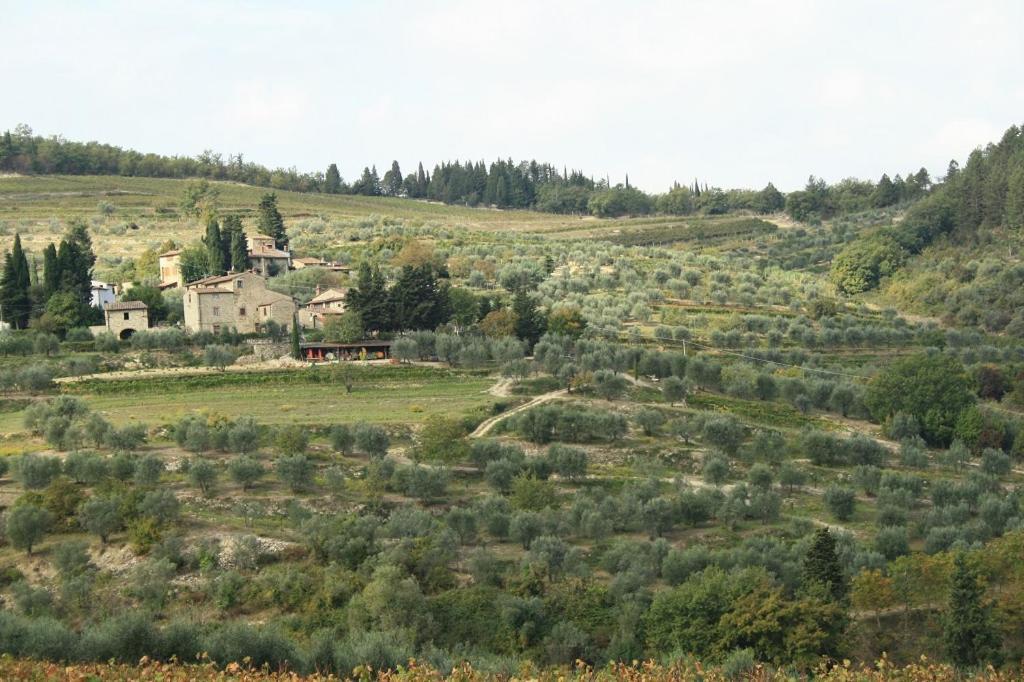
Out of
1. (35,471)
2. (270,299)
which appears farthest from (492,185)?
(35,471)

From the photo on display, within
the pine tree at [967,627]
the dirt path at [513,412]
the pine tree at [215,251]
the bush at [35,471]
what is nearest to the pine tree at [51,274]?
the pine tree at [215,251]

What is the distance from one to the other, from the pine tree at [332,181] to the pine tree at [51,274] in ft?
244

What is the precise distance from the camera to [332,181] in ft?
434

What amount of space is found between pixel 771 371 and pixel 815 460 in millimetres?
12292

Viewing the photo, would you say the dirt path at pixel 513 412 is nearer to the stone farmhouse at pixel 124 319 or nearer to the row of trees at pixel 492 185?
the stone farmhouse at pixel 124 319

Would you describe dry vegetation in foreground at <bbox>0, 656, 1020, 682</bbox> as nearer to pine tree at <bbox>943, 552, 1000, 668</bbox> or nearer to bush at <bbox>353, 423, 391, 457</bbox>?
pine tree at <bbox>943, 552, 1000, 668</bbox>

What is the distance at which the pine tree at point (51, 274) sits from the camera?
57.2 m

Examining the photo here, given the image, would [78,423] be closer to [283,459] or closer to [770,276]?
[283,459]

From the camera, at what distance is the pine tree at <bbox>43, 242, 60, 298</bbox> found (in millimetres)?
57169

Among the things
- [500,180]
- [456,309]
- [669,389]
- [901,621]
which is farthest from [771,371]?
[500,180]

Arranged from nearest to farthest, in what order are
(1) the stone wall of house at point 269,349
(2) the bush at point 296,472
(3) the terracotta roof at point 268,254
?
(2) the bush at point 296,472
(1) the stone wall of house at point 269,349
(3) the terracotta roof at point 268,254

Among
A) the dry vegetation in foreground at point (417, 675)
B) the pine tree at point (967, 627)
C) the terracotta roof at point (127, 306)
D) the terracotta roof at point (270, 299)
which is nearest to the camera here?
the dry vegetation in foreground at point (417, 675)

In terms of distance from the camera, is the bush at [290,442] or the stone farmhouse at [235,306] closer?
the bush at [290,442]

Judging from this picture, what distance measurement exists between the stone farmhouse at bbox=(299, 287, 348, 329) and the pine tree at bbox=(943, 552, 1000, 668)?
3788cm
